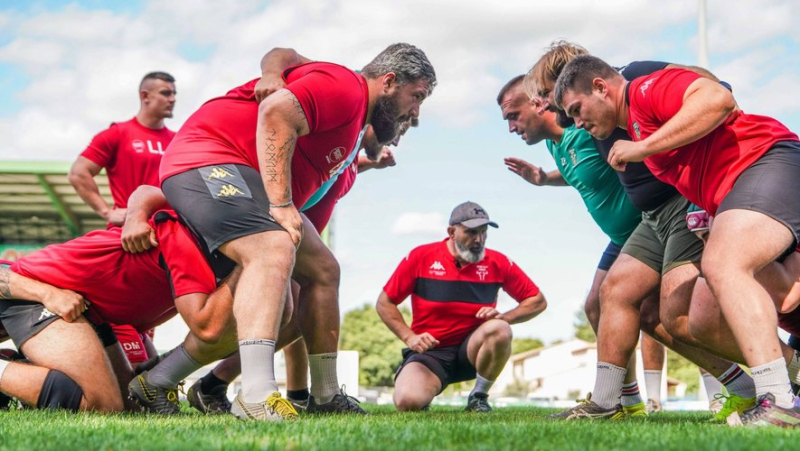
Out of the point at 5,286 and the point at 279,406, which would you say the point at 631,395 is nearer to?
the point at 279,406

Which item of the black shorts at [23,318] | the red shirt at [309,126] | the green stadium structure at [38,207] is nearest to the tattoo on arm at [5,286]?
the black shorts at [23,318]

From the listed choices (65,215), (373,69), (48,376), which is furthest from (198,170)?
(65,215)

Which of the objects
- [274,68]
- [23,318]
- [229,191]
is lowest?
[23,318]

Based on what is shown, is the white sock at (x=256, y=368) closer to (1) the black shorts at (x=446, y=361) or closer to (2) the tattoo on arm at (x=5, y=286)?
(2) the tattoo on arm at (x=5, y=286)

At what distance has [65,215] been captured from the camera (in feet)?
104

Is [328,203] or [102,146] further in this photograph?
[102,146]

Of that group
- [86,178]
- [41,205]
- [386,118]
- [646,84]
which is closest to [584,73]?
[646,84]

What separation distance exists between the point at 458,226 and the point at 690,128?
165 inches

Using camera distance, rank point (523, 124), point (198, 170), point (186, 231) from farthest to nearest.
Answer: point (523, 124) → point (186, 231) → point (198, 170)

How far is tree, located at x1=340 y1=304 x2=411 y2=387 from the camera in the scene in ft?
179

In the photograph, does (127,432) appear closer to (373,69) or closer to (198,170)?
(198,170)

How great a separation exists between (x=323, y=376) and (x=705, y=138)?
2687mm

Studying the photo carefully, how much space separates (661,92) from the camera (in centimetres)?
401

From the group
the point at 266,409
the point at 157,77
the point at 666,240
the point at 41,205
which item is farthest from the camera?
the point at 41,205
